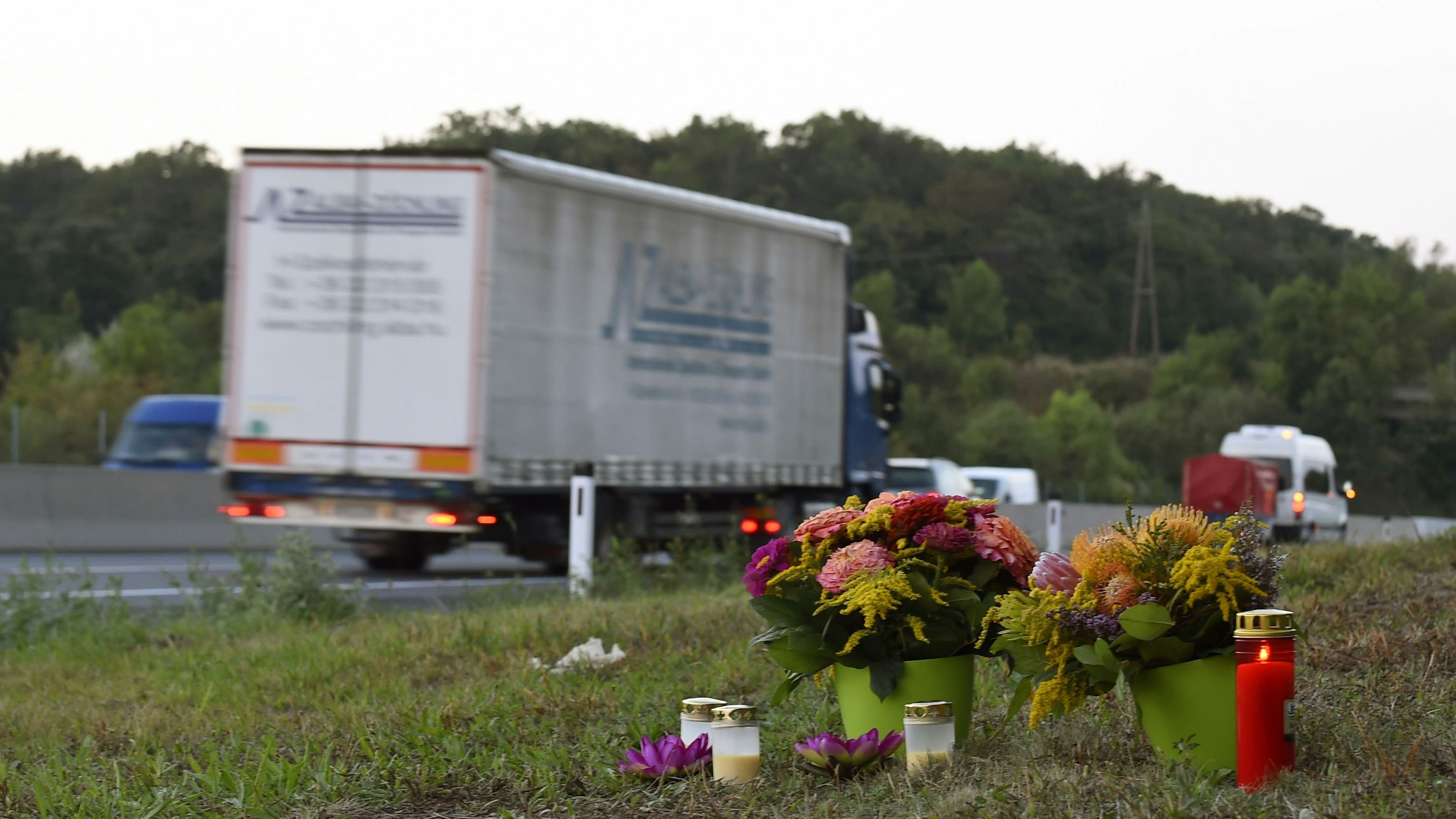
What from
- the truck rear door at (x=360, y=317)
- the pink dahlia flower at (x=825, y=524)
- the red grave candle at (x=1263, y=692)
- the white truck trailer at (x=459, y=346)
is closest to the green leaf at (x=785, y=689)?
the pink dahlia flower at (x=825, y=524)

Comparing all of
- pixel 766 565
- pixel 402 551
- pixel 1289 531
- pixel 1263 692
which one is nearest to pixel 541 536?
pixel 402 551

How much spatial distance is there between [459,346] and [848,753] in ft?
31.8

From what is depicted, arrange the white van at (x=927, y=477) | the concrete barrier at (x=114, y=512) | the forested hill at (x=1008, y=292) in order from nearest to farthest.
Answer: the concrete barrier at (x=114, y=512), the white van at (x=927, y=477), the forested hill at (x=1008, y=292)

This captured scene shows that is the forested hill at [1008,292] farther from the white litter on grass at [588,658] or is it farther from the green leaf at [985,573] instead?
the green leaf at [985,573]

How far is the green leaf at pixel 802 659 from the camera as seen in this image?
4.47 meters

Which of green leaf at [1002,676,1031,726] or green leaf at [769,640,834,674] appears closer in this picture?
green leaf at [1002,676,1031,726]

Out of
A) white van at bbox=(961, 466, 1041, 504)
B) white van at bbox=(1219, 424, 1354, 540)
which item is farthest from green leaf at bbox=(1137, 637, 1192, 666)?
white van at bbox=(1219, 424, 1354, 540)

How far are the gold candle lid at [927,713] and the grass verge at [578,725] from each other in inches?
5.8

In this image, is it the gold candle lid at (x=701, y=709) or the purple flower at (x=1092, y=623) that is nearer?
the purple flower at (x=1092, y=623)

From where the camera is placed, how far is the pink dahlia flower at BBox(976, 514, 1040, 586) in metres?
4.47

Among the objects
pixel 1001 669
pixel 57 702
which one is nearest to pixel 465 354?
pixel 57 702

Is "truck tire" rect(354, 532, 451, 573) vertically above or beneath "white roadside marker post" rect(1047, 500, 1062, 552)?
beneath

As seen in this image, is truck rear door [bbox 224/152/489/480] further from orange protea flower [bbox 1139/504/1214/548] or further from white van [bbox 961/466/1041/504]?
white van [bbox 961/466/1041/504]

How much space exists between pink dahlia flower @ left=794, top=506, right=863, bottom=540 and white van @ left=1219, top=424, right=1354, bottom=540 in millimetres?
28736
